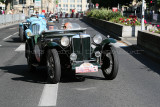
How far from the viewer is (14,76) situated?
8.60 m

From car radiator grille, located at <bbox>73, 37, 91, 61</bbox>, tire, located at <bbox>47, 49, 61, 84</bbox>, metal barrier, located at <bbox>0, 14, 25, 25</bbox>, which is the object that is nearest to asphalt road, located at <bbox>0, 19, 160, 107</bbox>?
tire, located at <bbox>47, 49, 61, 84</bbox>

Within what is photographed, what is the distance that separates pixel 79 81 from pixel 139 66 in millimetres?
3172

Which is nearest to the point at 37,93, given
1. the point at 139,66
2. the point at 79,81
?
the point at 79,81

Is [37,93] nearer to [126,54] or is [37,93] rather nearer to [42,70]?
[42,70]

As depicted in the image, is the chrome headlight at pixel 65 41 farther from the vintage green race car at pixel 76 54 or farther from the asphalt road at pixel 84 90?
the asphalt road at pixel 84 90

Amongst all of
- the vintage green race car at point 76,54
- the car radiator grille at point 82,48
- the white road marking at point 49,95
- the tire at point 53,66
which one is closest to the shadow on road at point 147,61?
the vintage green race car at point 76,54

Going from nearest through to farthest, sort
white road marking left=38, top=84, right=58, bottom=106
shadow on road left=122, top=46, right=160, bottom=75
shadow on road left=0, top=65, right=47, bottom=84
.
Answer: white road marking left=38, top=84, right=58, bottom=106 → shadow on road left=0, top=65, right=47, bottom=84 → shadow on road left=122, top=46, right=160, bottom=75

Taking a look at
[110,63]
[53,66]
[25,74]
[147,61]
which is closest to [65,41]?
[53,66]

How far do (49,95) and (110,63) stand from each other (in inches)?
80.2

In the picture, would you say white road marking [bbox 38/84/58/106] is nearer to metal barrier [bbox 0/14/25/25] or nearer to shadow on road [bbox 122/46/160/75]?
shadow on road [bbox 122/46/160/75]

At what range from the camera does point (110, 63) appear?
790 centimetres

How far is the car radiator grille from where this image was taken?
752 centimetres

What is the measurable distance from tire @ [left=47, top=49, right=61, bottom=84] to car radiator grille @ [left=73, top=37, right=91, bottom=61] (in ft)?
1.77

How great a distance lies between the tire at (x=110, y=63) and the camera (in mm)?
7559
